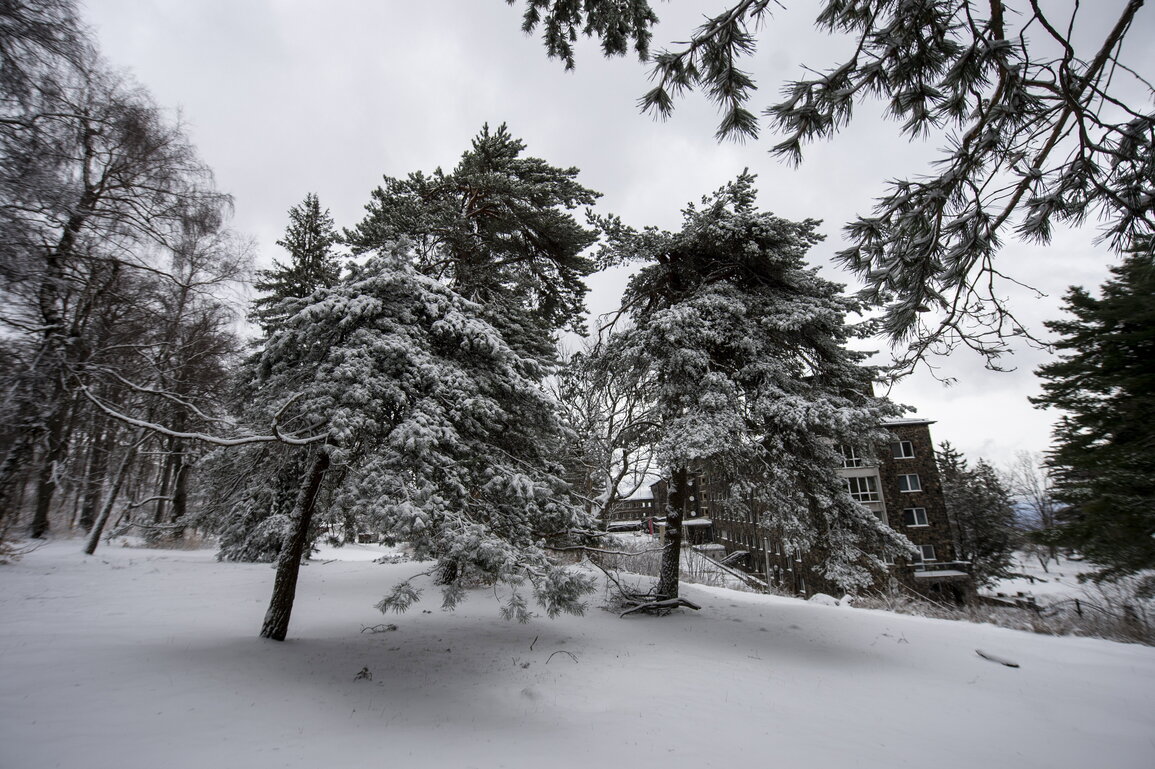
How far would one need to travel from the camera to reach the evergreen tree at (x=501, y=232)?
899cm

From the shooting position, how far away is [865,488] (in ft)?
93.2

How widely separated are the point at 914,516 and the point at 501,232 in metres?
30.9

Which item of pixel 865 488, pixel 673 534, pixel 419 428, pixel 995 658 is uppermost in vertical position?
pixel 865 488

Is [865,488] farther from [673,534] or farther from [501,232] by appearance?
[501,232]

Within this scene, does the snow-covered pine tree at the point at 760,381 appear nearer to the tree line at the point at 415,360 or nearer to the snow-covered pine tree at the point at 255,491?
the tree line at the point at 415,360

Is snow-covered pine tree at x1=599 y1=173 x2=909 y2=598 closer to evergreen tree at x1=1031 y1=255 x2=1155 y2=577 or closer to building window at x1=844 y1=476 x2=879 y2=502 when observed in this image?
evergreen tree at x1=1031 y1=255 x2=1155 y2=577

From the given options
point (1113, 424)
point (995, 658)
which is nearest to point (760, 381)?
point (995, 658)

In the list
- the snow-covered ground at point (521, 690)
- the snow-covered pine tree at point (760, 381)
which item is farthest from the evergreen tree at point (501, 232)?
the snow-covered ground at point (521, 690)

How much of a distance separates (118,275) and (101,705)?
514 centimetres

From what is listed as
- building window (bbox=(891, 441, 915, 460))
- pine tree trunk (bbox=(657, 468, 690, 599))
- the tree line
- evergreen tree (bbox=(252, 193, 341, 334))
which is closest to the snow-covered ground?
pine tree trunk (bbox=(657, 468, 690, 599))

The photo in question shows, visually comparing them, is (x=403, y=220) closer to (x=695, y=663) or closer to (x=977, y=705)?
(x=695, y=663)

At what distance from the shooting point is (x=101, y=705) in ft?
12.3

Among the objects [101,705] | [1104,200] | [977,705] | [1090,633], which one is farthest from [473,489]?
[1090,633]

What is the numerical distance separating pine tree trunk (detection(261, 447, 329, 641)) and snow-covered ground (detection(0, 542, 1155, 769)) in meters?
0.26
